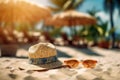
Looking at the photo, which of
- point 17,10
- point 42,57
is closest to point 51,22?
point 17,10

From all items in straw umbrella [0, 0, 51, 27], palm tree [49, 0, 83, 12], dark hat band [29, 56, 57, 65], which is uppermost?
palm tree [49, 0, 83, 12]

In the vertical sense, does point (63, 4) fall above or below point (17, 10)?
above

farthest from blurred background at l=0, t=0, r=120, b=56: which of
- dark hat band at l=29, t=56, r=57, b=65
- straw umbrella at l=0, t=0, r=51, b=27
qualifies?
dark hat band at l=29, t=56, r=57, b=65

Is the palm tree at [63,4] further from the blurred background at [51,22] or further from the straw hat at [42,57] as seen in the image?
the straw hat at [42,57]

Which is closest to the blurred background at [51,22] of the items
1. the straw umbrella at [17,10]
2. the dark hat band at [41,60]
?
the straw umbrella at [17,10]

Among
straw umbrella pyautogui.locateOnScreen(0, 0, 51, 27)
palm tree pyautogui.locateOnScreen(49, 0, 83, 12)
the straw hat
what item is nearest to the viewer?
the straw hat

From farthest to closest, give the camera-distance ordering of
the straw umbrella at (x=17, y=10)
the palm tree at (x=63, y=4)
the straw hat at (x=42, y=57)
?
the palm tree at (x=63, y=4) → the straw umbrella at (x=17, y=10) → the straw hat at (x=42, y=57)

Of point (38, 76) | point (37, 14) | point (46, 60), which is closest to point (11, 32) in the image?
point (37, 14)

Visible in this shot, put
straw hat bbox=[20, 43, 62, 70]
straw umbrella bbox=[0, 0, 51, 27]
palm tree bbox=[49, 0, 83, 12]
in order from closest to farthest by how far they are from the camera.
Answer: straw hat bbox=[20, 43, 62, 70], straw umbrella bbox=[0, 0, 51, 27], palm tree bbox=[49, 0, 83, 12]

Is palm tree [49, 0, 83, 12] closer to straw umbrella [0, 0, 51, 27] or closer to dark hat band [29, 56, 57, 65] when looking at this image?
straw umbrella [0, 0, 51, 27]

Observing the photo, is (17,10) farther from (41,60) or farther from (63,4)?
(63,4)

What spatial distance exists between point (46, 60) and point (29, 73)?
802 millimetres

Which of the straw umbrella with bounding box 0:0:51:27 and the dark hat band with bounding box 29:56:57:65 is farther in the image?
the straw umbrella with bounding box 0:0:51:27

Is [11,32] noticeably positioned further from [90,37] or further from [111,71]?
[111,71]
